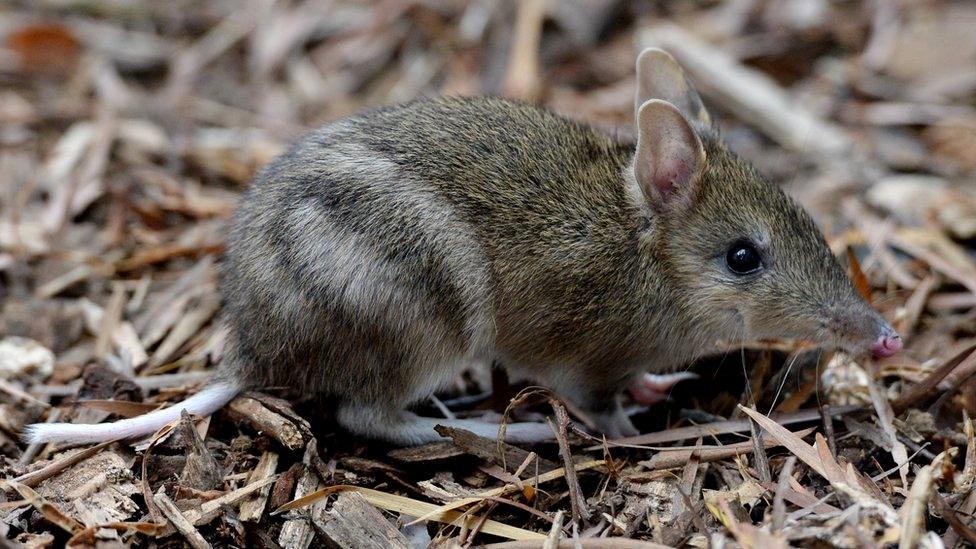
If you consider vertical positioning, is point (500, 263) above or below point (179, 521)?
above

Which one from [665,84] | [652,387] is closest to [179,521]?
[652,387]

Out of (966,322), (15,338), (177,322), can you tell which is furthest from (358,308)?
(966,322)

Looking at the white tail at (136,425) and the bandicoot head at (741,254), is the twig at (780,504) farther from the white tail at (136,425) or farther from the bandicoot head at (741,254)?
the white tail at (136,425)

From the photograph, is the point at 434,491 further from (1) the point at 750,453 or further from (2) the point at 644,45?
(2) the point at 644,45

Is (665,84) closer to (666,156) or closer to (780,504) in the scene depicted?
(666,156)

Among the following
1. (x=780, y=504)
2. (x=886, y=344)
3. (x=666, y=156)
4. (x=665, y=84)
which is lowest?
(x=780, y=504)

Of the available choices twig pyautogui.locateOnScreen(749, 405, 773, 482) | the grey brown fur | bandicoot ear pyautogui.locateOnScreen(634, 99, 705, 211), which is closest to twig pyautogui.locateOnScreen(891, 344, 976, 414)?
the grey brown fur

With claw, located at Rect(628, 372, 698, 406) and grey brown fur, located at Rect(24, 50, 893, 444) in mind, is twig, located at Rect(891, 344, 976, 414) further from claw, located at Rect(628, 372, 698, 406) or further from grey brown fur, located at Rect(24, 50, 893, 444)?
claw, located at Rect(628, 372, 698, 406)
